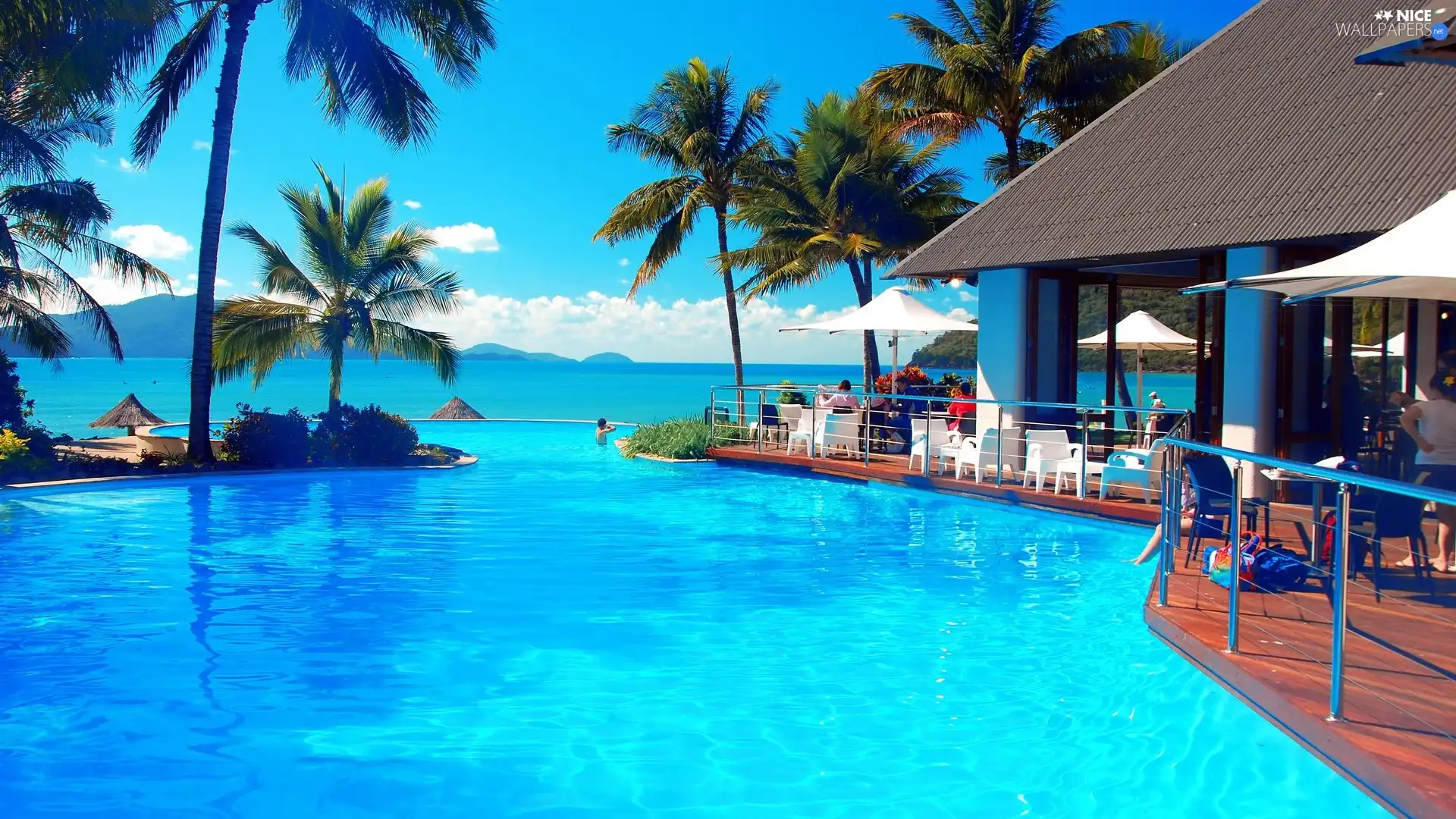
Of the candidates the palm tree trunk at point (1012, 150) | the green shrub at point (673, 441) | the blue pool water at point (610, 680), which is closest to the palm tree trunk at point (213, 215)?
the blue pool water at point (610, 680)

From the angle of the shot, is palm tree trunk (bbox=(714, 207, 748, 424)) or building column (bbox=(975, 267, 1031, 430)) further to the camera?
palm tree trunk (bbox=(714, 207, 748, 424))

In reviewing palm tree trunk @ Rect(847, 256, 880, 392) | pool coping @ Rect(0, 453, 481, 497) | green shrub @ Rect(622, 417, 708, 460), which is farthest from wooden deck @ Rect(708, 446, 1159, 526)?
palm tree trunk @ Rect(847, 256, 880, 392)

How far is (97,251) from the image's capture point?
19016 mm

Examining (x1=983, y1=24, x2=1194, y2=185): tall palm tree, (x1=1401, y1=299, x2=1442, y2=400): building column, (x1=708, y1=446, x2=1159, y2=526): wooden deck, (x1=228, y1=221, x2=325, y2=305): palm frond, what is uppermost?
(x1=983, y1=24, x2=1194, y2=185): tall palm tree

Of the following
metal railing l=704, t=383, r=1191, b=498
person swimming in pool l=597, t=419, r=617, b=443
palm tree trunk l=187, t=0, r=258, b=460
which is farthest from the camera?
person swimming in pool l=597, t=419, r=617, b=443

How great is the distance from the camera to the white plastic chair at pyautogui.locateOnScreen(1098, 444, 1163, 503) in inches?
462

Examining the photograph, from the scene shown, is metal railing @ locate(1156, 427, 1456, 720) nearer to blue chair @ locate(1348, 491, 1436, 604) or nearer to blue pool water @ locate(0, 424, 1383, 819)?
blue chair @ locate(1348, 491, 1436, 604)

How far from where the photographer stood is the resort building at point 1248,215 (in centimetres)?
1101

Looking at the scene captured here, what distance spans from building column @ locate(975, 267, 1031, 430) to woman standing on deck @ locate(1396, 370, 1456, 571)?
7504 mm

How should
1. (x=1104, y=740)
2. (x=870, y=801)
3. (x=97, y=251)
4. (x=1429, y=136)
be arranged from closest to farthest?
1. (x=870, y=801)
2. (x=1104, y=740)
3. (x=1429, y=136)
4. (x=97, y=251)

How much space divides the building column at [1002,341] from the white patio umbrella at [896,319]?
1.69m

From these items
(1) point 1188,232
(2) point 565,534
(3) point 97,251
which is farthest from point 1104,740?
(3) point 97,251

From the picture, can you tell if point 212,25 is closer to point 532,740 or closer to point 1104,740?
point 532,740

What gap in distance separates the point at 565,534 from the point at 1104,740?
7425mm
